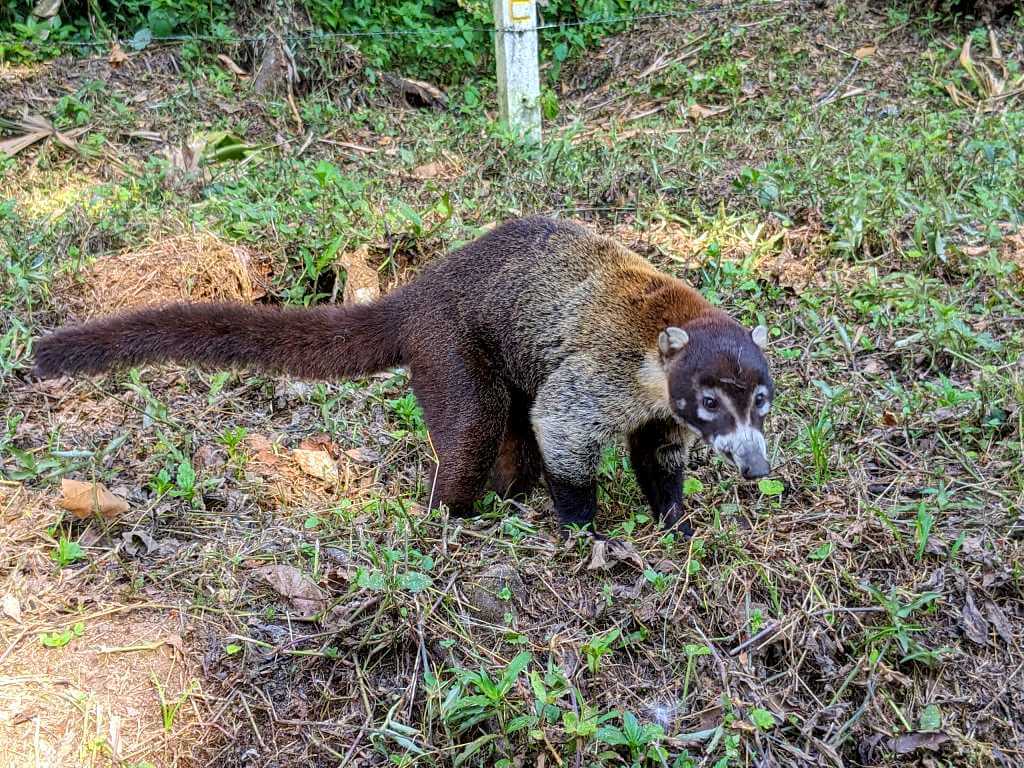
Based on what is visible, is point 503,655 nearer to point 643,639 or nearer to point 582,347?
point 643,639

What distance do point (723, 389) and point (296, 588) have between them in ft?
5.60

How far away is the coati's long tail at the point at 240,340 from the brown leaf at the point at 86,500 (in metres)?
0.51

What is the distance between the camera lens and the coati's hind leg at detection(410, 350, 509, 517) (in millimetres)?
4215

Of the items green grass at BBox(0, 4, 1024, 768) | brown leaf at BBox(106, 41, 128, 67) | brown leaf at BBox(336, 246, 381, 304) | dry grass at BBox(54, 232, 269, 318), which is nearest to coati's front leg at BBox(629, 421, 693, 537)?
green grass at BBox(0, 4, 1024, 768)

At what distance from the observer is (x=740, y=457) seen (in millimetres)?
3594

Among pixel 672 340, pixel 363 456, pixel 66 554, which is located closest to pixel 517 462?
pixel 363 456

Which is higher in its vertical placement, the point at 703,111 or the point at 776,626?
the point at 703,111

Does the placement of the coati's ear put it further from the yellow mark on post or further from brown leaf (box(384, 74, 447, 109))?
brown leaf (box(384, 74, 447, 109))

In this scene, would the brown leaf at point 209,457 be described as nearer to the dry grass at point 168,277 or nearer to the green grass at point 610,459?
the green grass at point 610,459

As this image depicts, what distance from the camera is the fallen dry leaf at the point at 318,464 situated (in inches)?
176

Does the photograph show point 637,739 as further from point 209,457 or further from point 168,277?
point 168,277

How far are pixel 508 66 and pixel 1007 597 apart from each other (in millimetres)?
5124

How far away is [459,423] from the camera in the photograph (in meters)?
4.21

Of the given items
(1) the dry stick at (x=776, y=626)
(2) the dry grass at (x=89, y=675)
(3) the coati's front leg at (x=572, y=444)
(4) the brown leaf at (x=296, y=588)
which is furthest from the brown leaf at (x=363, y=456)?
(1) the dry stick at (x=776, y=626)
